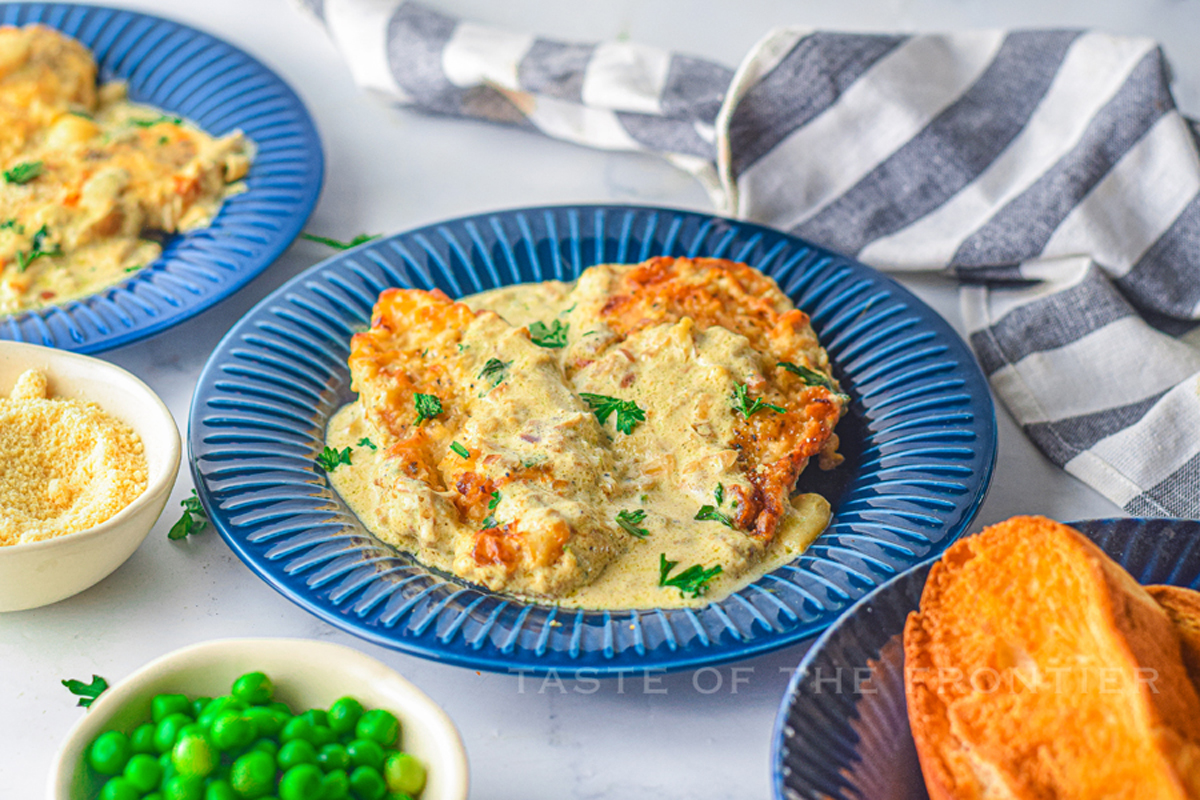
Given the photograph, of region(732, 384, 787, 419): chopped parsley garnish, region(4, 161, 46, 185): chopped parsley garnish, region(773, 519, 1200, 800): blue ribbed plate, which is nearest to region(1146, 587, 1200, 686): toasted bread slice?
region(773, 519, 1200, 800): blue ribbed plate

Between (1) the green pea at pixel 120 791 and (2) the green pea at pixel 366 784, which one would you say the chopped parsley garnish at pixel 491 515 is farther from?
(1) the green pea at pixel 120 791

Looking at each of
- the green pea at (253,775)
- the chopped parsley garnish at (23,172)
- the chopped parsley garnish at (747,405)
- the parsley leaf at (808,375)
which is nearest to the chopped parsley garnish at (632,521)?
the chopped parsley garnish at (747,405)

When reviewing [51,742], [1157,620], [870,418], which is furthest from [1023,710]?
[51,742]

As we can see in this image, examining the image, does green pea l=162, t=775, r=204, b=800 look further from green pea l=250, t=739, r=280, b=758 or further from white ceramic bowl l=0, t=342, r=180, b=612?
white ceramic bowl l=0, t=342, r=180, b=612

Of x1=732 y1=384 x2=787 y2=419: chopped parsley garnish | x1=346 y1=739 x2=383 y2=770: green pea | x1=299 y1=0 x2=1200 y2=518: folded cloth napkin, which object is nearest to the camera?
x1=346 y1=739 x2=383 y2=770: green pea

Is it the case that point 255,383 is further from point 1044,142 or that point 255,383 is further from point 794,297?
point 1044,142

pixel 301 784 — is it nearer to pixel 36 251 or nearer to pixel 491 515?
pixel 491 515
